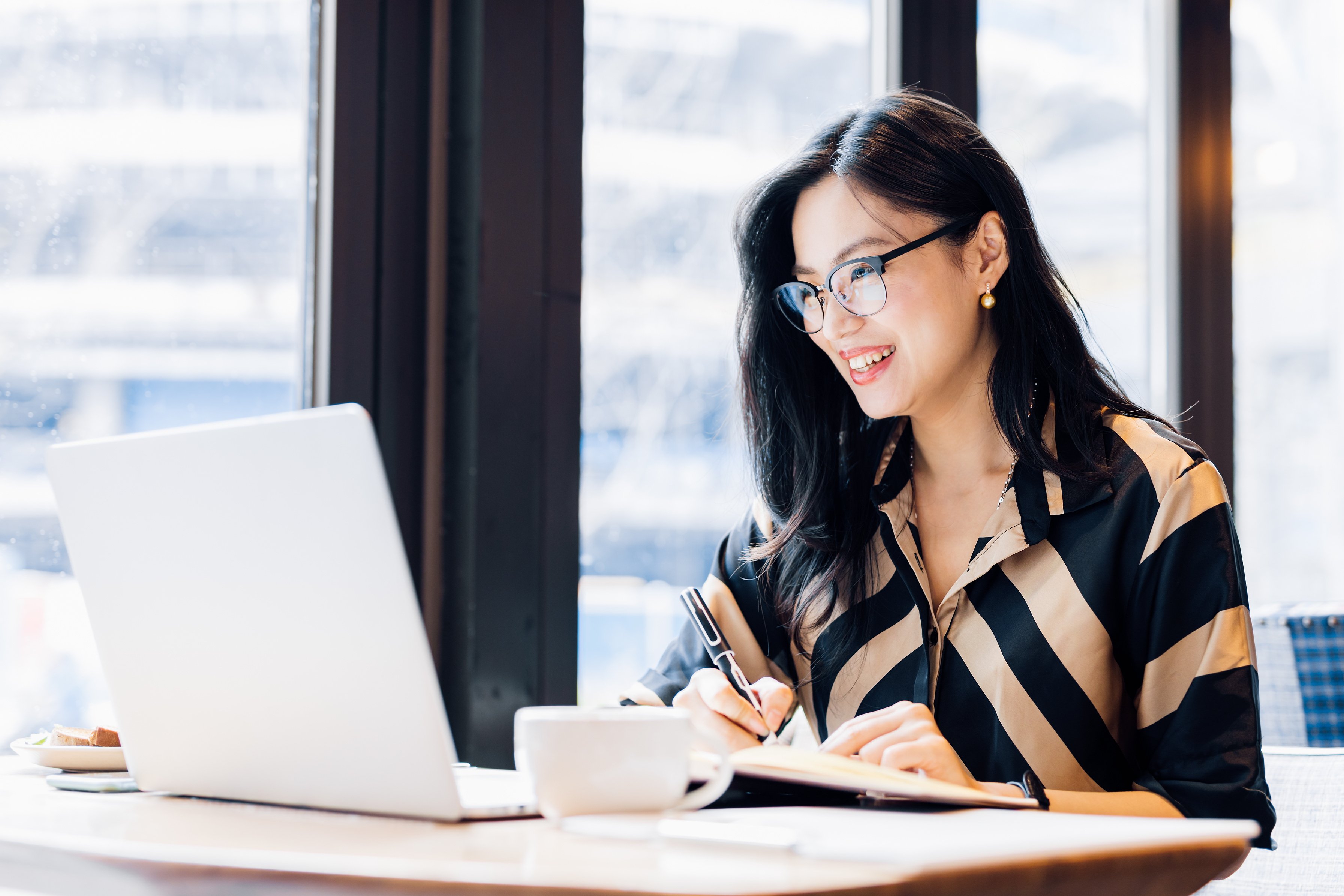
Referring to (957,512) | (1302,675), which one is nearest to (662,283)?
(957,512)

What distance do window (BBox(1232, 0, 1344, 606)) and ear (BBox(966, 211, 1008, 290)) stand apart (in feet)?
5.22

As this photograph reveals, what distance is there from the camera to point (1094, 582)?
115 centimetres

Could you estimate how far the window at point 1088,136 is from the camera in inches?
93.7

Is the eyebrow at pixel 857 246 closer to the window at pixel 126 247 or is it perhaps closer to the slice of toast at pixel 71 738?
the window at pixel 126 247

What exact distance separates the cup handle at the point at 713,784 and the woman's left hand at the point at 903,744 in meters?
0.24

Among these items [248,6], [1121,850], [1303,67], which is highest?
[1303,67]

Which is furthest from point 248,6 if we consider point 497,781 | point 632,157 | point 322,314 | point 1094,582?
point 1094,582

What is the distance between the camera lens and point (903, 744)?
2.78ft

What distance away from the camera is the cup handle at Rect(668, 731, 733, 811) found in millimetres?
614

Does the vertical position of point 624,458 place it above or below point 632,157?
below

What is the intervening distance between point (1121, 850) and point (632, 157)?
4.89ft

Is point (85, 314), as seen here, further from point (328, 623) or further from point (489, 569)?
point (328, 623)

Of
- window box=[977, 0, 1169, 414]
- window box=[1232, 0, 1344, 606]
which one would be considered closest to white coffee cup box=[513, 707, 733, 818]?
window box=[977, 0, 1169, 414]

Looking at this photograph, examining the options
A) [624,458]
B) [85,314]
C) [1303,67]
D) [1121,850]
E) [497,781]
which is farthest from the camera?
[1303,67]
